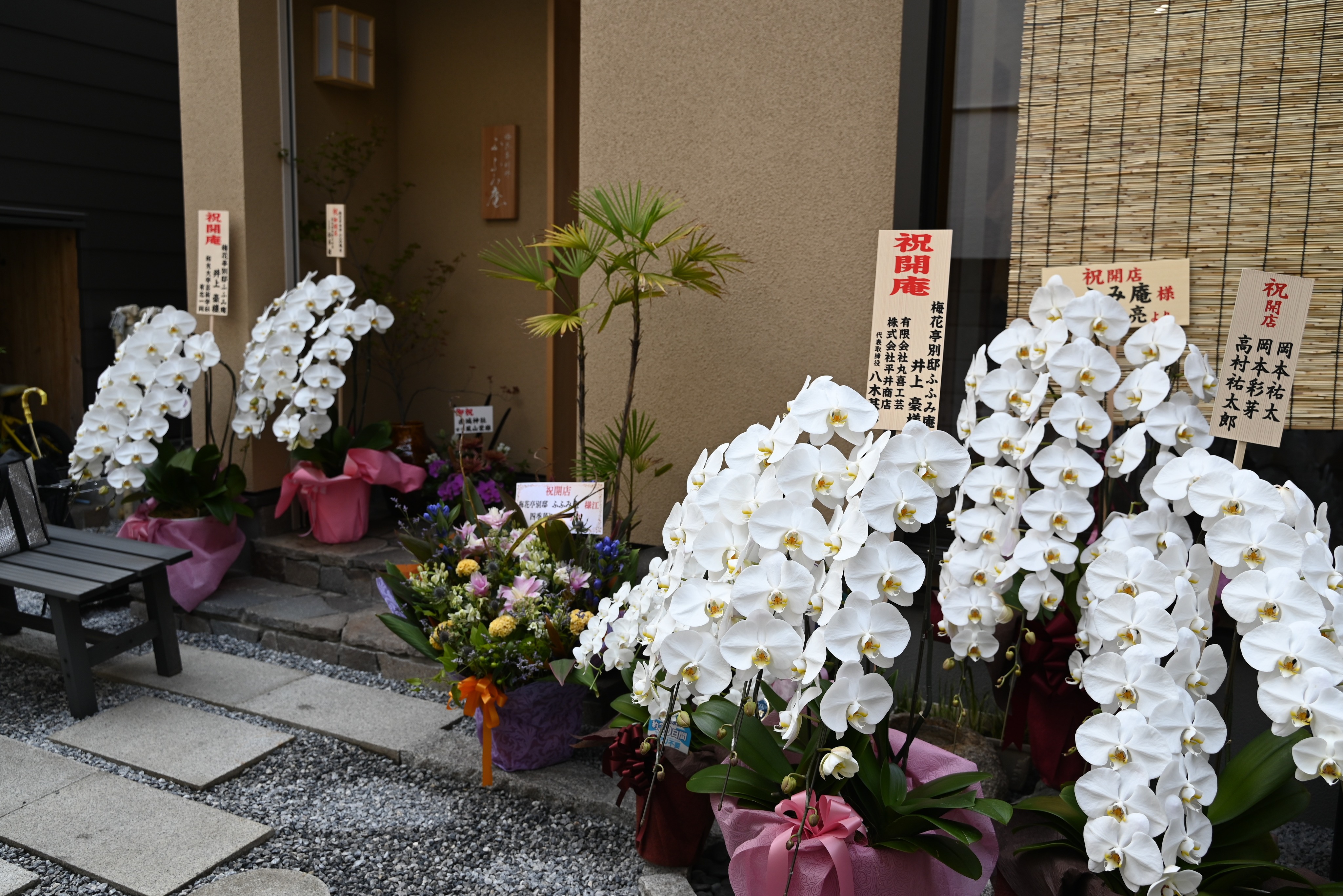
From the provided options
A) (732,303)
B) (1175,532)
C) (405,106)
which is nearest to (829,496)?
(1175,532)

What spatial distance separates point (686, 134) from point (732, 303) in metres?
0.61

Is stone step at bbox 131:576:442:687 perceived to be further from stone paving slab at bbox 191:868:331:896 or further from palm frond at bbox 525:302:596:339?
palm frond at bbox 525:302:596:339

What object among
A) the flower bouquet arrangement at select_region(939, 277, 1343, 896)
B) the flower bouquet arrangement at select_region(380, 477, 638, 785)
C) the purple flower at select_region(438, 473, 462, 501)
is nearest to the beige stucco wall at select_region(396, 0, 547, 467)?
the purple flower at select_region(438, 473, 462, 501)

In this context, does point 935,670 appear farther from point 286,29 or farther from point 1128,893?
point 286,29

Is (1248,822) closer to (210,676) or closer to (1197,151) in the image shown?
(1197,151)

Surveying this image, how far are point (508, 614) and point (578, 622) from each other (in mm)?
203

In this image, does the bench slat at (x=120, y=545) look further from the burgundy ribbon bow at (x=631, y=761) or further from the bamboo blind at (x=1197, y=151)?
the bamboo blind at (x=1197, y=151)

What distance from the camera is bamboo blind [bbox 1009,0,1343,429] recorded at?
2.28 metres

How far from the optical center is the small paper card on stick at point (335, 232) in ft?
13.8

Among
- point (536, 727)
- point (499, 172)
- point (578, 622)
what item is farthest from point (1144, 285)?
point (499, 172)

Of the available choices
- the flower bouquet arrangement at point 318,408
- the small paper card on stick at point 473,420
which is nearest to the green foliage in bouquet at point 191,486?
the flower bouquet arrangement at point 318,408

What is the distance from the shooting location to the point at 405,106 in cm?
540

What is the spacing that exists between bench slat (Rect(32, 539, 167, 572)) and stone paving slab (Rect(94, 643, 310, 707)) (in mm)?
431

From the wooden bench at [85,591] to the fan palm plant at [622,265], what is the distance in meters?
1.66
